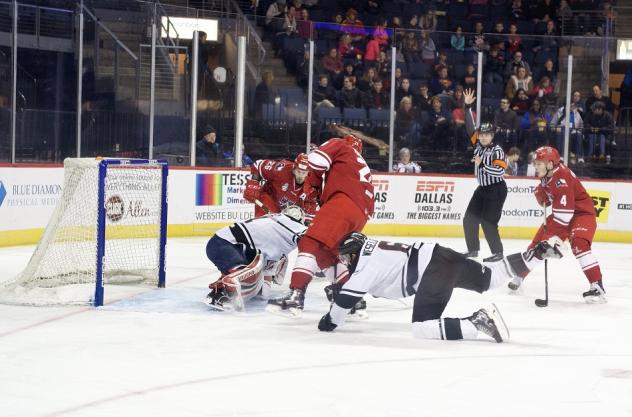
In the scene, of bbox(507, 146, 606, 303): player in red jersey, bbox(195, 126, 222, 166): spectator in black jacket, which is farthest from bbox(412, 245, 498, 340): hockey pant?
bbox(195, 126, 222, 166): spectator in black jacket

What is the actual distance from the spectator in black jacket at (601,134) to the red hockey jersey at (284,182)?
19.3 ft

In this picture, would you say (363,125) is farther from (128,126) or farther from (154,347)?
(154,347)

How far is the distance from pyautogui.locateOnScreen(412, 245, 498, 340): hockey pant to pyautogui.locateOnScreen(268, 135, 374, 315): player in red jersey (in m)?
0.76

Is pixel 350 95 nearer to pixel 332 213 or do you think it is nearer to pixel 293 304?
pixel 332 213

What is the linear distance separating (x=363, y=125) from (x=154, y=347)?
7.42 m

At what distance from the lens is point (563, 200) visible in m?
7.05

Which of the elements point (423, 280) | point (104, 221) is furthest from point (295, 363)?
A: point (104, 221)

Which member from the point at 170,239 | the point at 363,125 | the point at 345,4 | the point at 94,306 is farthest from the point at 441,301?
the point at 345,4

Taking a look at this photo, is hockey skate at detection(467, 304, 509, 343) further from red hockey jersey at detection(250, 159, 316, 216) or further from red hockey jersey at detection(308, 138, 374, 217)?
red hockey jersey at detection(250, 159, 316, 216)

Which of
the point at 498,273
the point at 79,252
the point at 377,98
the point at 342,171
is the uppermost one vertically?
the point at 377,98

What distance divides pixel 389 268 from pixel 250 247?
4.57ft

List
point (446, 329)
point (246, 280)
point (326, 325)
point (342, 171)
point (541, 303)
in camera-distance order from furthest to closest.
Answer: point (541, 303) → point (246, 280) → point (342, 171) → point (326, 325) → point (446, 329)

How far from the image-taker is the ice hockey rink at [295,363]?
388cm

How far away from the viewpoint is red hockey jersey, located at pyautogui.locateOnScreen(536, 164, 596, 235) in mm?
7051
